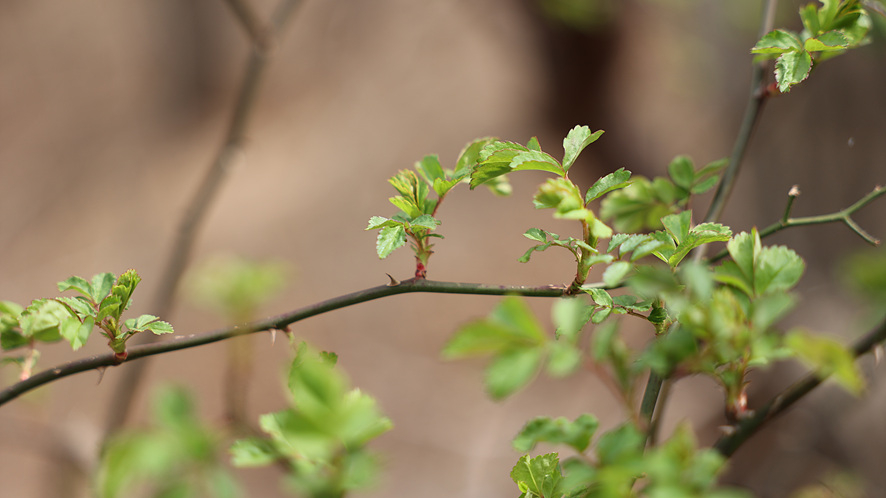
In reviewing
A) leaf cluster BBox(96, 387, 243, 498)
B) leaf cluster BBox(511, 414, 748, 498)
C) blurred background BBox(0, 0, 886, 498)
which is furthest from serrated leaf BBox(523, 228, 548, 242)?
blurred background BBox(0, 0, 886, 498)

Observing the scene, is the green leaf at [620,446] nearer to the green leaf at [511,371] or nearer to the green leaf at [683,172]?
the green leaf at [511,371]

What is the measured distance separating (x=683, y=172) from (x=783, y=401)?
316 millimetres

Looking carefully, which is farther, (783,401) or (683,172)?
(683,172)

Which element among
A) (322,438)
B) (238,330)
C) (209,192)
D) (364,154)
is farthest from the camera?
(364,154)

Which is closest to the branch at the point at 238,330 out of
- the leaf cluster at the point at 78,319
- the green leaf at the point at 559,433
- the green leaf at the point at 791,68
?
the leaf cluster at the point at 78,319

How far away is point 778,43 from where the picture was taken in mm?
496

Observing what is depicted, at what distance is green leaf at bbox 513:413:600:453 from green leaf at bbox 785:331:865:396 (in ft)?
0.38

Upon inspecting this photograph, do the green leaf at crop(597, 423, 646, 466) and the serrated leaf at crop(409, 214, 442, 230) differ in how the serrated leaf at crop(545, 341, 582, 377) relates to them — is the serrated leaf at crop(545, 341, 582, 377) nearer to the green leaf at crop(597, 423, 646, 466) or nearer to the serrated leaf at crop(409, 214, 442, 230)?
the green leaf at crop(597, 423, 646, 466)

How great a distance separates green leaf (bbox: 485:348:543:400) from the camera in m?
0.27

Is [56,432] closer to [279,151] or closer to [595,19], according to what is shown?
[279,151]

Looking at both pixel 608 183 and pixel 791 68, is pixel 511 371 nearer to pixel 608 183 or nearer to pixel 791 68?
pixel 608 183

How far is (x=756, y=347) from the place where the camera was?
0.30m

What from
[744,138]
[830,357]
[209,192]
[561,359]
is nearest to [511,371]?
[561,359]

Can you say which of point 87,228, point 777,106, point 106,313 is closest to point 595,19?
point 777,106
